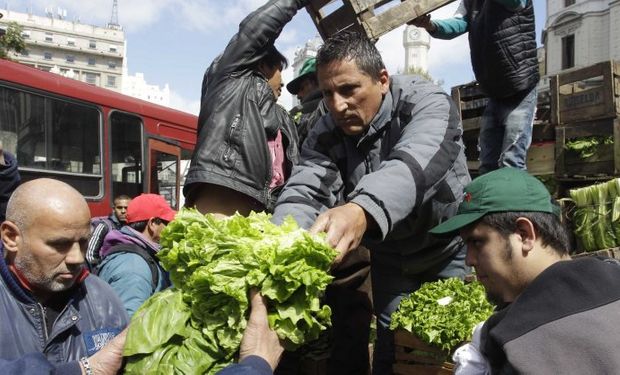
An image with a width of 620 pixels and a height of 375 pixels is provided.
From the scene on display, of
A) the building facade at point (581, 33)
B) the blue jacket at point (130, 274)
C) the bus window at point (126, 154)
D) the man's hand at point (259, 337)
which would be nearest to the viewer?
the man's hand at point (259, 337)

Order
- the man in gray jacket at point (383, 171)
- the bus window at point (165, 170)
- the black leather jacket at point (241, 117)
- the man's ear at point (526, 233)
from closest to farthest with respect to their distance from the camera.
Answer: the man's ear at point (526, 233), the man in gray jacket at point (383, 171), the black leather jacket at point (241, 117), the bus window at point (165, 170)

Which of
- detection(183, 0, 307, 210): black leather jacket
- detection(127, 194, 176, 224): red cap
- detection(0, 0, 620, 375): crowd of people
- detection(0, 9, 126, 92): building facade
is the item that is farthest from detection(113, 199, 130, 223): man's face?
detection(0, 9, 126, 92): building facade

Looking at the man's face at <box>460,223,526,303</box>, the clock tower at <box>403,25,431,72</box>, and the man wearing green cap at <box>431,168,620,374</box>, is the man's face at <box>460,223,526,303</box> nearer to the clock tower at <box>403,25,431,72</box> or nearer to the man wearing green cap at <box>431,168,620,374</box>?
the man wearing green cap at <box>431,168,620,374</box>

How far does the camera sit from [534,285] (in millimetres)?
1944

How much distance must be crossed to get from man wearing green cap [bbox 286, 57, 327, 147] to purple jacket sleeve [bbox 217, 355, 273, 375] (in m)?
2.55

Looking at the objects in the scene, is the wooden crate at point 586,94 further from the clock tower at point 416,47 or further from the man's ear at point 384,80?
the clock tower at point 416,47

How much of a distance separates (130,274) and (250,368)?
8.84ft

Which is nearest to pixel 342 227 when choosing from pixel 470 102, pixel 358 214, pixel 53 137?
pixel 358 214

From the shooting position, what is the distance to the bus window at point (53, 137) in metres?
7.67

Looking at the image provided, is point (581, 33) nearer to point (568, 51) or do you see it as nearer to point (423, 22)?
point (568, 51)

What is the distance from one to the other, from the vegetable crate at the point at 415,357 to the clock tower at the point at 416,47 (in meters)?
83.6

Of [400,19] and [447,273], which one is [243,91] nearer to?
[400,19]

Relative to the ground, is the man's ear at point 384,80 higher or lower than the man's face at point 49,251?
higher

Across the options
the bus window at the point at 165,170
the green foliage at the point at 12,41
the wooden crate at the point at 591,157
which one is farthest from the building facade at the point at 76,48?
the wooden crate at the point at 591,157
